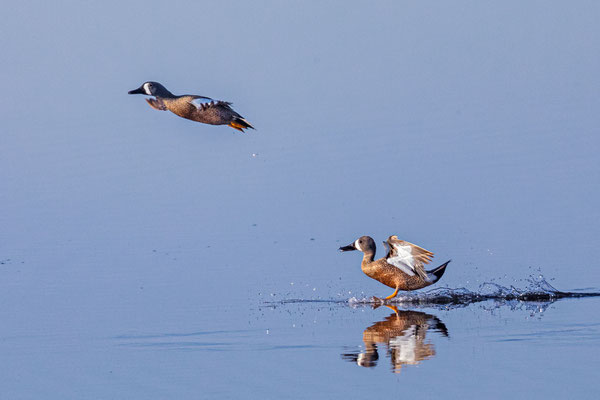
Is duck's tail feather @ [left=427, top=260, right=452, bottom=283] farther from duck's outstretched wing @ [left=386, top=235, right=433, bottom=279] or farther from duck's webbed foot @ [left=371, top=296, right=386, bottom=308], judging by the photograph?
duck's webbed foot @ [left=371, top=296, right=386, bottom=308]

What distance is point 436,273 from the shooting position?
46.9ft

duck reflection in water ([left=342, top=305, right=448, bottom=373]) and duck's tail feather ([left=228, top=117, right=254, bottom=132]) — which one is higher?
duck's tail feather ([left=228, top=117, right=254, bottom=132])

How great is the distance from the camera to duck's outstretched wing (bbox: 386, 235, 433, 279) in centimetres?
1427

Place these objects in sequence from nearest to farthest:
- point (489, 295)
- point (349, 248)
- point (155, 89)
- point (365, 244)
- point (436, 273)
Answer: point (155, 89) → point (489, 295) → point (436, 273) → point (365, 244) → point (349, 248)

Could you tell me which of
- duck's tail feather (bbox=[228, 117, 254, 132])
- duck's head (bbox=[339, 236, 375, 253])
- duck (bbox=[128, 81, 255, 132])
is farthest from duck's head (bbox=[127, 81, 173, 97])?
duck's head (bbox=[339, 236, 375, 253])

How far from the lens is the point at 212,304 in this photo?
13.2 metres

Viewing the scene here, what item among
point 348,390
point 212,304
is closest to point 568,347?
point 348,390

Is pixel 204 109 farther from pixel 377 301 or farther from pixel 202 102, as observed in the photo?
pixel 377 301

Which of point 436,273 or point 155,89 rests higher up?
point 155,89

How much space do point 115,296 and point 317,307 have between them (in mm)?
2364

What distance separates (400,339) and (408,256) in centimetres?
310

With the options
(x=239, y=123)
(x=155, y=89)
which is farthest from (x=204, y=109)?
(x=155, y=89)

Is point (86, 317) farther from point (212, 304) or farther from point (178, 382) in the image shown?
point (178, 382)

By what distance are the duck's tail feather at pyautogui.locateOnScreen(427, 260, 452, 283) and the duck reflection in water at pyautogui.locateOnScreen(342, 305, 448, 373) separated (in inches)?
44.6
